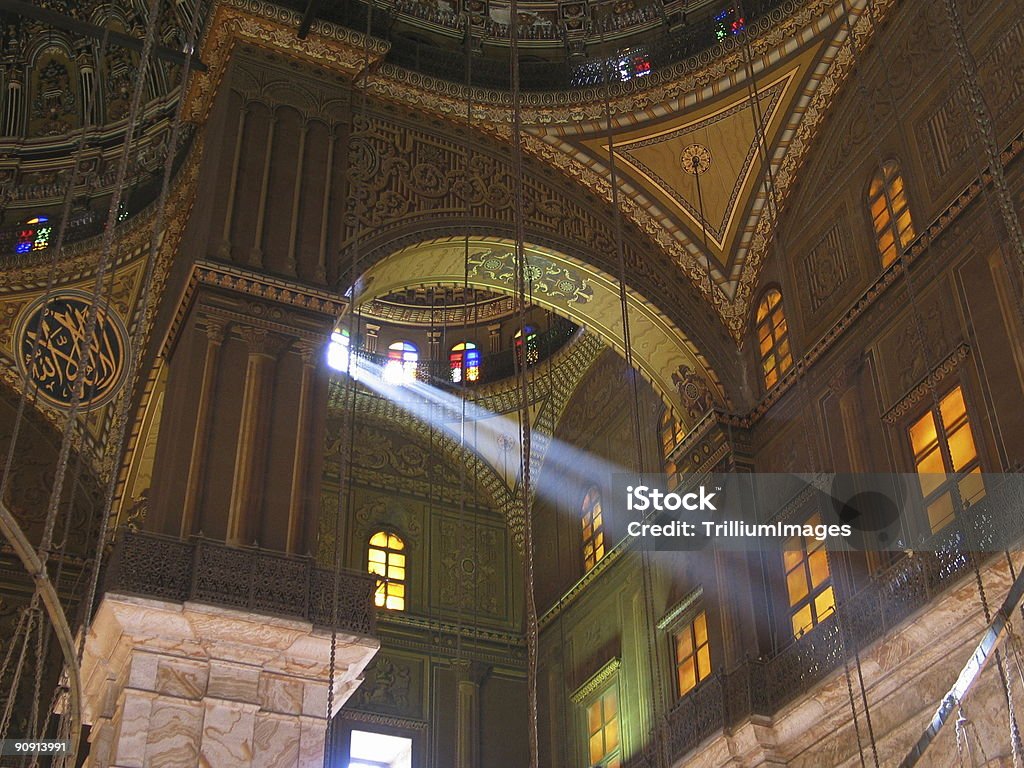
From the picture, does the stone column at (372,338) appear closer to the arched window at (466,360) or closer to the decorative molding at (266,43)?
the arched window at (466,360)

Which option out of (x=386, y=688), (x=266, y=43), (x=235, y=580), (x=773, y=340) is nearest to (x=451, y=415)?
(x=386, y=688)

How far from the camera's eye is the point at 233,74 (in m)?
10.4

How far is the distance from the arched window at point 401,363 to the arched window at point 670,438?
3.52 meters

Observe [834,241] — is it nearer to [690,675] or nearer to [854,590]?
[854,590]

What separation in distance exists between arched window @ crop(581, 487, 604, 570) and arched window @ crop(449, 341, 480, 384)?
227 centimetres

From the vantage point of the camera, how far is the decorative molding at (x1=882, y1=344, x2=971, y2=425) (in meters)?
8.55

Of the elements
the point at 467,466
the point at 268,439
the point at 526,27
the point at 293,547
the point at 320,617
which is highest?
the point at 526,27

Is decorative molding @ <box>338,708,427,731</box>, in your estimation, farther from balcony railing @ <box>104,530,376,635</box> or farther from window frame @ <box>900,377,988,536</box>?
window frame @ <box>900,377,988,536</box>

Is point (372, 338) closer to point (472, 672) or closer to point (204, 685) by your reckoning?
point (472, 672)

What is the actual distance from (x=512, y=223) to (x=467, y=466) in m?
4.29

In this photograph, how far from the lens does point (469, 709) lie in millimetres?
13070

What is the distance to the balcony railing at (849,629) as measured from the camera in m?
7.60

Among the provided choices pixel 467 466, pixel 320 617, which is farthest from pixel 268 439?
pixel 467 466

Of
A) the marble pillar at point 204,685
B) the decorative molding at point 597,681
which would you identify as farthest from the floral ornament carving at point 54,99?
the decorative molding at point 597,681
